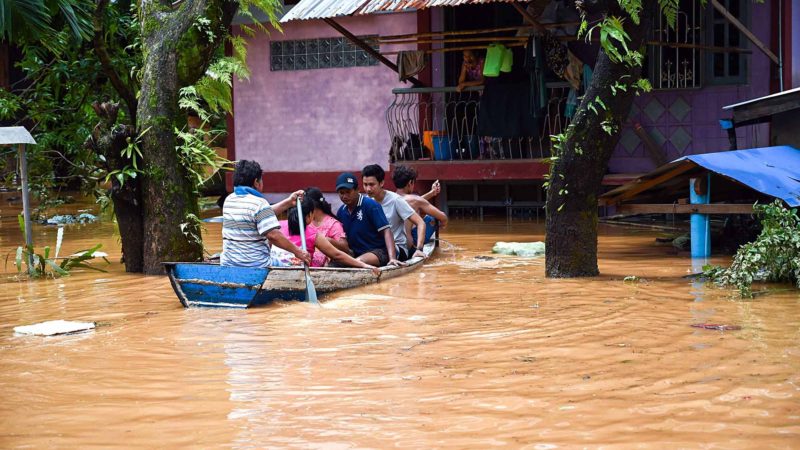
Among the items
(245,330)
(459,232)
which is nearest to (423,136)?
(459,232)

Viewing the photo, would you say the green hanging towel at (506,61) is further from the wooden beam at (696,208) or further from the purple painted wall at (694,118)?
the wooden beam at (696,208)

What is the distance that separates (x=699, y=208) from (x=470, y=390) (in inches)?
233

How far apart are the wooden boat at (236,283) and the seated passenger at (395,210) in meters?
1.80

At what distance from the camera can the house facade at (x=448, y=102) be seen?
47.8 ft

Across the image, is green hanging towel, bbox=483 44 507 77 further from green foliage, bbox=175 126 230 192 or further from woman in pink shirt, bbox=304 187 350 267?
woman in pink shirt, bbox=304 187 350 267

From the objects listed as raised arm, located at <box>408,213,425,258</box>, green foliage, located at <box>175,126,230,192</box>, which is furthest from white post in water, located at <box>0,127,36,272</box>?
raised arm, located at <box>408,213,425,258</box>

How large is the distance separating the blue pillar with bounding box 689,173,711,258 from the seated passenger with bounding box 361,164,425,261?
2971 mm

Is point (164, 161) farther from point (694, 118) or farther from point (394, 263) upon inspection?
point (694, 118)

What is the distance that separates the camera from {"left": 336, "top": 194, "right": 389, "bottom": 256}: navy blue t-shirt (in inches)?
396

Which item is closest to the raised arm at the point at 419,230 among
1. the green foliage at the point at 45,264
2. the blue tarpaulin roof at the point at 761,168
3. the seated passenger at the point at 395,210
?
the seated passenger at the point at 395,210

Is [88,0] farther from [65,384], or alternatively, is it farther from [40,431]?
[40,431]

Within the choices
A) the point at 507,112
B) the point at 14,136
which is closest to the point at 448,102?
the point at 507,112

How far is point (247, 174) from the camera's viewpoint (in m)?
8.77

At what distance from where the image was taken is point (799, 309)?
7.74 m
